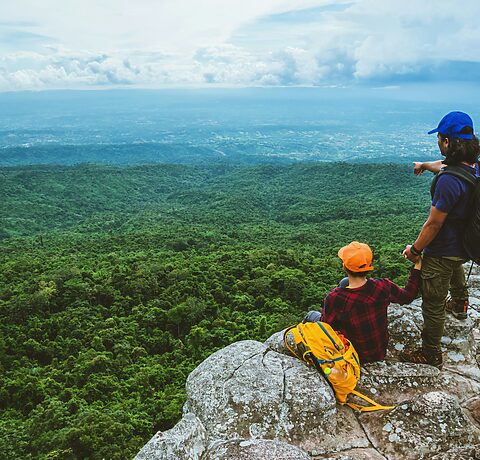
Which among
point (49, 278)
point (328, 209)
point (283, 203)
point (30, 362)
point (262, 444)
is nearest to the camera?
point (262, 444)

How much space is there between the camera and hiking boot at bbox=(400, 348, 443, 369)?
6.52m

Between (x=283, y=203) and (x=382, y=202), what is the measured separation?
86.3ft

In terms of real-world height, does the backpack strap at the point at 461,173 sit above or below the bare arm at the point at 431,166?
above

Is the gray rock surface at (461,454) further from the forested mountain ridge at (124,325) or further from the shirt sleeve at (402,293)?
the forested mountain ridge at (124,325)

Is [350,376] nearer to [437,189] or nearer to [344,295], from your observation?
Result: [344,295]

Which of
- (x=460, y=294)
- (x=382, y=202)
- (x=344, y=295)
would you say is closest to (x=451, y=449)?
(x=344, y=295)

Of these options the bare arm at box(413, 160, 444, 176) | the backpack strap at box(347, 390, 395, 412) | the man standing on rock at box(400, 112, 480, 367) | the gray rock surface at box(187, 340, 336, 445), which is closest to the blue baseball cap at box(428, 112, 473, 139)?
the man standing on rock at box(400, 112, 480, 367)

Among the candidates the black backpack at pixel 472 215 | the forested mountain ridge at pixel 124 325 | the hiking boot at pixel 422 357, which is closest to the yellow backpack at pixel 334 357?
the hiking boot at pixel 422 357

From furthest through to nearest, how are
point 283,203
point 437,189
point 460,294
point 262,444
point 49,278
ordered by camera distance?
point 283,203 → point 49,278 → point 460,294 → point 437,189 → point 262,444

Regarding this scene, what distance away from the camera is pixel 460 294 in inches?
282

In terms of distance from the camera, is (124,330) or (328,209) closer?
(124,330)

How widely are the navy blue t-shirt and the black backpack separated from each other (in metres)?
0.05

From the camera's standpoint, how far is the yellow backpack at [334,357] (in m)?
5.67

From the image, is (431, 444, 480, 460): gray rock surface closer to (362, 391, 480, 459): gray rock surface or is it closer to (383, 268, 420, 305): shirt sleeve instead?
(362, 391, 480, 459): gray rock surface
